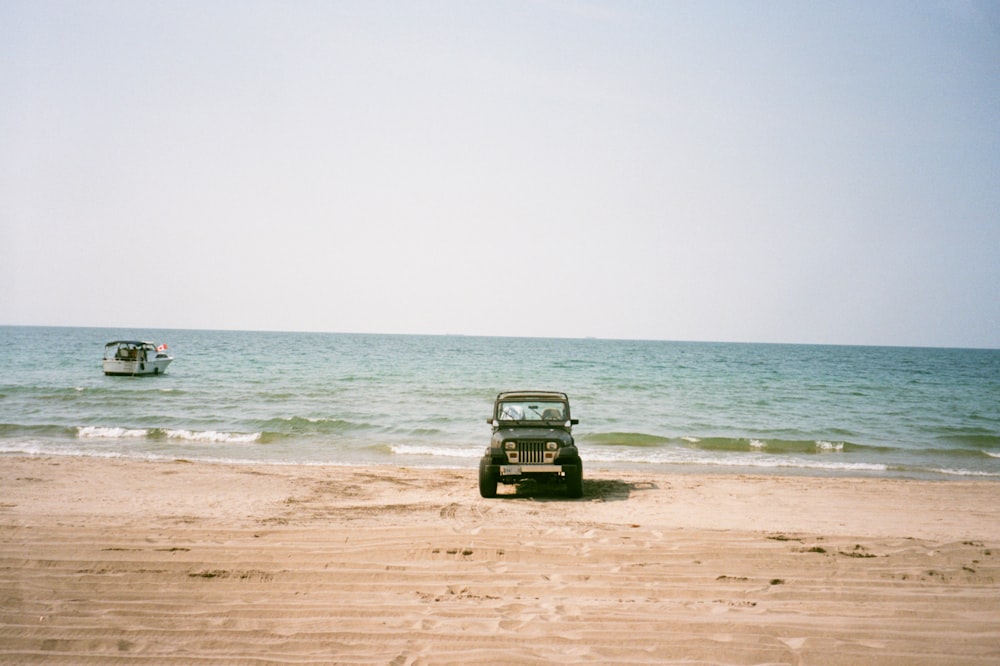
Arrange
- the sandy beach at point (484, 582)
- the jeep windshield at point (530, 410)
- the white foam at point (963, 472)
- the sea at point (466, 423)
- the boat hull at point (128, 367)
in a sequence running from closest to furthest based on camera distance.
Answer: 1. the sandy beach at point (484, 582)
2. the jeep windshield at point (530, 410)
3. the white foam at point (963, 472)
4. the sea at point (466, 423)
5. the boat hull at point (128, 367)

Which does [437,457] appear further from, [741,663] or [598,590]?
[741,663]

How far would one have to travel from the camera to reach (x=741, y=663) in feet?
15.0

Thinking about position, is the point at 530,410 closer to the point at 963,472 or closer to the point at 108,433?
the point at 963,472

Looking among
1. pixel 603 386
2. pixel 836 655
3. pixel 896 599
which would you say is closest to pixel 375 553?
pixel 836 655

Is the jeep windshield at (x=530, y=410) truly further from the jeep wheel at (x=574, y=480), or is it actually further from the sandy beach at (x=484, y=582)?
the sandy beach at (x=484, y=582)

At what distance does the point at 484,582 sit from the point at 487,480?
454cm

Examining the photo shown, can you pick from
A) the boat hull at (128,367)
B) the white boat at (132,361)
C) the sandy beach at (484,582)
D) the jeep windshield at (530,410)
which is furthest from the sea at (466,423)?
the sandy beach at (484,582)

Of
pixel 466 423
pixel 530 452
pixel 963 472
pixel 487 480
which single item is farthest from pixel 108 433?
pixel 963 472

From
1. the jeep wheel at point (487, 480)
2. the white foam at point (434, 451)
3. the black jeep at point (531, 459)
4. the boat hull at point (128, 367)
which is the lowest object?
the white foam at point (434, 451)

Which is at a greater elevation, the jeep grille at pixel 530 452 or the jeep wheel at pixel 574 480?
the jeep grille at pixel 530 452

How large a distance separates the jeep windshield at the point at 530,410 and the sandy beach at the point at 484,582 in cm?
184

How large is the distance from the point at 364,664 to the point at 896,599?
189 inches

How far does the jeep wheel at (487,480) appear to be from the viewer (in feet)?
34.7

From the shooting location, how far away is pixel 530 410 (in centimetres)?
1153
